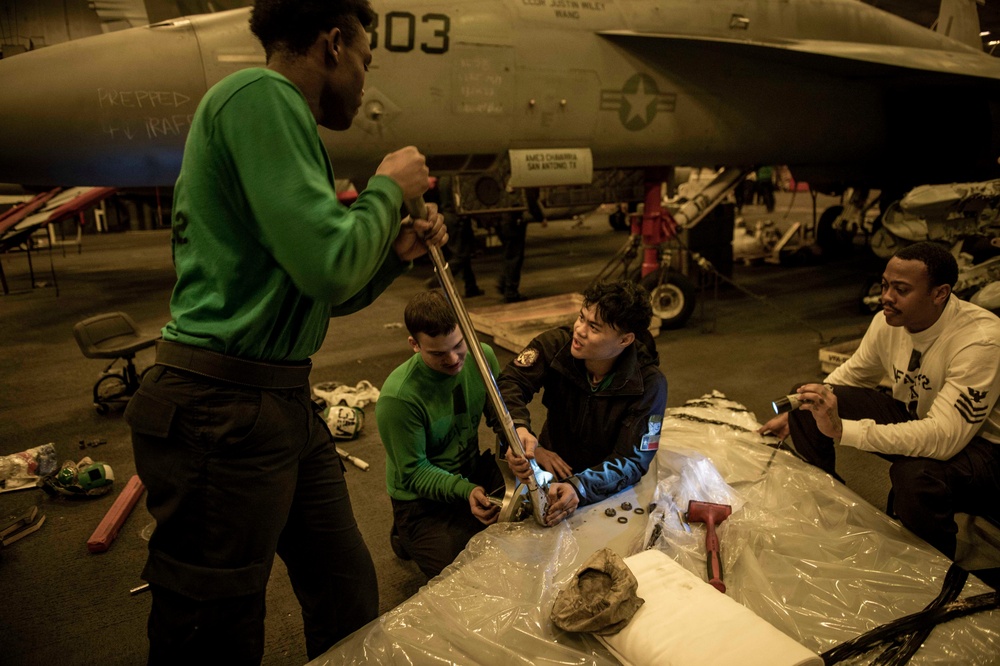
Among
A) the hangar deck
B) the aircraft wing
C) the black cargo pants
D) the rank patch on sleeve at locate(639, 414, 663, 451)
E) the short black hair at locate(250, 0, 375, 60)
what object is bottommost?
the hangar deck

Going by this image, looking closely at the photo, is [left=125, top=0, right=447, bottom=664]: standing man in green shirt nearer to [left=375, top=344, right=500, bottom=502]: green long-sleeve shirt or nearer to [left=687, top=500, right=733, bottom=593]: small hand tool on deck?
[left=375, top=344, right=500, bottom=502]: green long-sleeve shirt

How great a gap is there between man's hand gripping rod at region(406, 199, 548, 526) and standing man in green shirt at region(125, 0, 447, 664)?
0.64 feet

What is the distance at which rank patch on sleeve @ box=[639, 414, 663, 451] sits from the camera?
2.16 metres

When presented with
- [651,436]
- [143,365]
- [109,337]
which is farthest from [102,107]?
[651,436]

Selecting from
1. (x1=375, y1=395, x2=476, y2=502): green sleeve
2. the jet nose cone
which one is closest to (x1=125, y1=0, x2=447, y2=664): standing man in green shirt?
(x1=375, y1=395, x2=476, y2=502): green sleeve

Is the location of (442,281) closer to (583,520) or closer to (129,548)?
(583,520)

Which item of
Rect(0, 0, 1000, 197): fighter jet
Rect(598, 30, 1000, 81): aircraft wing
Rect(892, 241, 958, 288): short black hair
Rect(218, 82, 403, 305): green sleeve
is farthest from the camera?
Rect(598, 30, 1000, 81): aircraft wing

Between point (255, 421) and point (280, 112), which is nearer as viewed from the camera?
point (280, 112)

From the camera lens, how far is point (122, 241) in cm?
1397

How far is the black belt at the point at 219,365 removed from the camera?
46.0 inches

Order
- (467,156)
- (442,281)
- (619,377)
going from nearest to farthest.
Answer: (442,281) → (619,377) → (467,156)

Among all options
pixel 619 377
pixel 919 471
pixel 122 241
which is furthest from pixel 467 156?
pixel 122 241

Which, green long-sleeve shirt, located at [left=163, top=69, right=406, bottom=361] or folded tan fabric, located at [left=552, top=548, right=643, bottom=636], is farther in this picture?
folded tan fabric, located at [left=552, top=548, right=643, bottom=636]

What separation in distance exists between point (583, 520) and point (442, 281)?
85 centimetres
